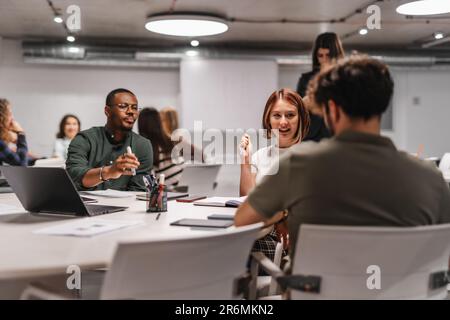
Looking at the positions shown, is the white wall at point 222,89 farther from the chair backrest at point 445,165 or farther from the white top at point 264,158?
the white top at point 264,158

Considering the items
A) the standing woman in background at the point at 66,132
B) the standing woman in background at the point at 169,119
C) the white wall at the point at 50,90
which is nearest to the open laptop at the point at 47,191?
the standing woman in background at the point at 169,119

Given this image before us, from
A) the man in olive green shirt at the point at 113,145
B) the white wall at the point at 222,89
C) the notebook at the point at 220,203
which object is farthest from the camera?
the white wall at the point at 222,89

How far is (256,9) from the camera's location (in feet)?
20.6

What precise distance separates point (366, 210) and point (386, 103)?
350 millimetres

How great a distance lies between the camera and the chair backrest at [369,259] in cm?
130

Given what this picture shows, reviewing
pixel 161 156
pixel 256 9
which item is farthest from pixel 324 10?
pixel 161 156

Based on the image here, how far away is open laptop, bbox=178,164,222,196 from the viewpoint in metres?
4.29

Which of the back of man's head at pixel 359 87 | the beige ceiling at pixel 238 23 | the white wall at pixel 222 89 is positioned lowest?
the back of man's head at pixel 359 87

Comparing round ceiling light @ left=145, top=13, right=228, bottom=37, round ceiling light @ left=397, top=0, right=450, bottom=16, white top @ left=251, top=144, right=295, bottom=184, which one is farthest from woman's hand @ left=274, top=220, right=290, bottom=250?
round ceiling light @ left=145, top=13, right=228, bottom=37

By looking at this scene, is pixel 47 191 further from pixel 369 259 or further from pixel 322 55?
pixel 322 55

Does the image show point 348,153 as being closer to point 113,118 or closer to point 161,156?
point 113,118

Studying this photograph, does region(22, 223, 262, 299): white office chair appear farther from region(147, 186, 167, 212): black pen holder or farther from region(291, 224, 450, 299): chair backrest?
region(147, 186, 167, 212): black pen holder

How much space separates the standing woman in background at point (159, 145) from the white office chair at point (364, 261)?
130 inches

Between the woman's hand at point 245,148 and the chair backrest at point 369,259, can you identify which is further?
the woman's hand at point 245,148
